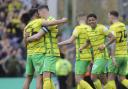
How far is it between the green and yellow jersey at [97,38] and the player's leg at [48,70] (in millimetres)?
2070

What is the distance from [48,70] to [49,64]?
128 millimetres

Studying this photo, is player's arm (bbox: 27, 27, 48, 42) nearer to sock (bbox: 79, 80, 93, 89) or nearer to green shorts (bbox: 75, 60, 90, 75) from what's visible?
sock (bbox: 79, 80, 93, 89)

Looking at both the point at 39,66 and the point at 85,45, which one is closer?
the point at 39,66

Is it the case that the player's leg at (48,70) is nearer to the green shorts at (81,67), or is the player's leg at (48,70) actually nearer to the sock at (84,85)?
the sock at (84,85)

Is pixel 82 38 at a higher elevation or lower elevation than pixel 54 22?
lower

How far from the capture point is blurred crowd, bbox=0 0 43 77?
79.0ft

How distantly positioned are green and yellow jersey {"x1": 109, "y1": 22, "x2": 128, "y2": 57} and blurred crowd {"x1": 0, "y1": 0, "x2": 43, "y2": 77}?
8365 millimetres

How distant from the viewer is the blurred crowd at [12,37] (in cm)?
2409

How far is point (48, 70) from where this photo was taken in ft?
44.6

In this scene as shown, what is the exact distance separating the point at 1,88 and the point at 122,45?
5010mm

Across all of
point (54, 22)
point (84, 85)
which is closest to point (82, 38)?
point (84, 85)

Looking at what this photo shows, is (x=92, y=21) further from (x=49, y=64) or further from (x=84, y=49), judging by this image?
(x=49, y=64)

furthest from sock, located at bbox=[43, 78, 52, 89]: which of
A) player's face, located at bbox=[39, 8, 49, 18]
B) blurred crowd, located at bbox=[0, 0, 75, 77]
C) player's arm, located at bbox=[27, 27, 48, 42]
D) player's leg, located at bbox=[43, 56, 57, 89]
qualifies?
blurred crowd, located at bbox=[0, 0, 75, 77]

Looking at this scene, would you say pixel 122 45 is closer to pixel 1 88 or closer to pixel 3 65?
pixel 1 88
